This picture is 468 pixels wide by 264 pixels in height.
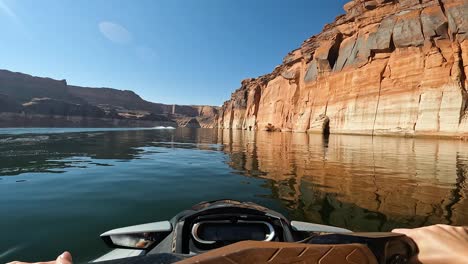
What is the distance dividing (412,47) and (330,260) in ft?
122

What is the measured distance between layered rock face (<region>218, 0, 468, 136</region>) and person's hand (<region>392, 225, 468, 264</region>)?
29.2m

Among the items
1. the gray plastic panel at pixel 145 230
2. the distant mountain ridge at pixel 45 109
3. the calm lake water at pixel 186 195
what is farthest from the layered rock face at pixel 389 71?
the distant mountain ridge at pixel 45 109

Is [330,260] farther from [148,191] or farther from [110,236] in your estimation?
[148,191]

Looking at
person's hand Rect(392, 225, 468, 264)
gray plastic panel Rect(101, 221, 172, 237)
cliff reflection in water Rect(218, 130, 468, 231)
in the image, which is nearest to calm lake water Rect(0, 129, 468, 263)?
cliff reflection in water Rect(218, 130, 468, 231)

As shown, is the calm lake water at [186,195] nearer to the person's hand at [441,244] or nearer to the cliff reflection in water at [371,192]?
the cliff reflection in water at [371,192]

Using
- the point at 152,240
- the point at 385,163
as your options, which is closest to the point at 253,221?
the point at 152,240

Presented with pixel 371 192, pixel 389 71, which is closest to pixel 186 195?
pixel 371 192

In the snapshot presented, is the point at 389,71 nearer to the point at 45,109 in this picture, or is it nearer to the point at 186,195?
the point at 186,195

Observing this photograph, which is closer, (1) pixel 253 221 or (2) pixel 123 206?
(1) pixel 253 221

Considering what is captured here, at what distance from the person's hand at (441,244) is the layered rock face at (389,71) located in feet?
95.8

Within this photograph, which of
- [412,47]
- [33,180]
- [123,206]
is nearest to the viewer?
[123,206]

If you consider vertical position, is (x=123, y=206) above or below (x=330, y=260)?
below

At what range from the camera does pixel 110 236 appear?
289 cm

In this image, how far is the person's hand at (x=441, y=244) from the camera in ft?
5.18
